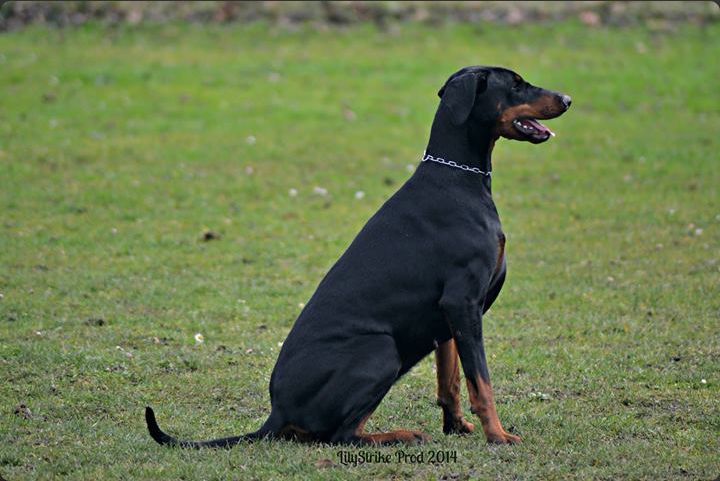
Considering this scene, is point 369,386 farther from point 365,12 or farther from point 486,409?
point 365,12

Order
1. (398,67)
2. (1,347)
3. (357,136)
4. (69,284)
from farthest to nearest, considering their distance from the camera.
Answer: (398,67) < (357,136) < (69,284) < (1,347)

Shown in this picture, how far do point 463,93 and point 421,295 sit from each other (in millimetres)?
1333

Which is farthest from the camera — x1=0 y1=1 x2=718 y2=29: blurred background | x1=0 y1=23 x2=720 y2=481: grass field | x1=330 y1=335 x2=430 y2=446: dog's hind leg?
x1=0 y1=1 x2=718 y2=29: blurred background

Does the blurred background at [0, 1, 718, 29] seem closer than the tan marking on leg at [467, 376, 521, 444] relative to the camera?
No

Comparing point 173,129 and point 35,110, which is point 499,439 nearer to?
point 173,129

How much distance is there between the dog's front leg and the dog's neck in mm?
877

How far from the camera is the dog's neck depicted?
7.05 metres

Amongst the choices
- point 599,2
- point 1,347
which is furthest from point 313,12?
point 1,347

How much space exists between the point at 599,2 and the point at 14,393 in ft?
66.8

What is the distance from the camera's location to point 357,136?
62.5ft

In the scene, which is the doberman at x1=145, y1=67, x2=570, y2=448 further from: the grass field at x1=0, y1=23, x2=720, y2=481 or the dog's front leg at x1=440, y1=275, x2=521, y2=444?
the grass field at x1=0, y1=23, x2=720, y2=481

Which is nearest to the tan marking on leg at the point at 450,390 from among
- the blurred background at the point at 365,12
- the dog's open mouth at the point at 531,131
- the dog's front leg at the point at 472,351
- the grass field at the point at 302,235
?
the grass field at the point at 302,235

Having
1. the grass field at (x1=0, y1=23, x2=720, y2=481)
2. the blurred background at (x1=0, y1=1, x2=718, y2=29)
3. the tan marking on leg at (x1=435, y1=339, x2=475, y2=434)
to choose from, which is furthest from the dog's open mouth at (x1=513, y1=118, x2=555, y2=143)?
the blurred background at (x1=0, y1=1, x2=718, y2=29)

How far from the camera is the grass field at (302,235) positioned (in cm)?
703
